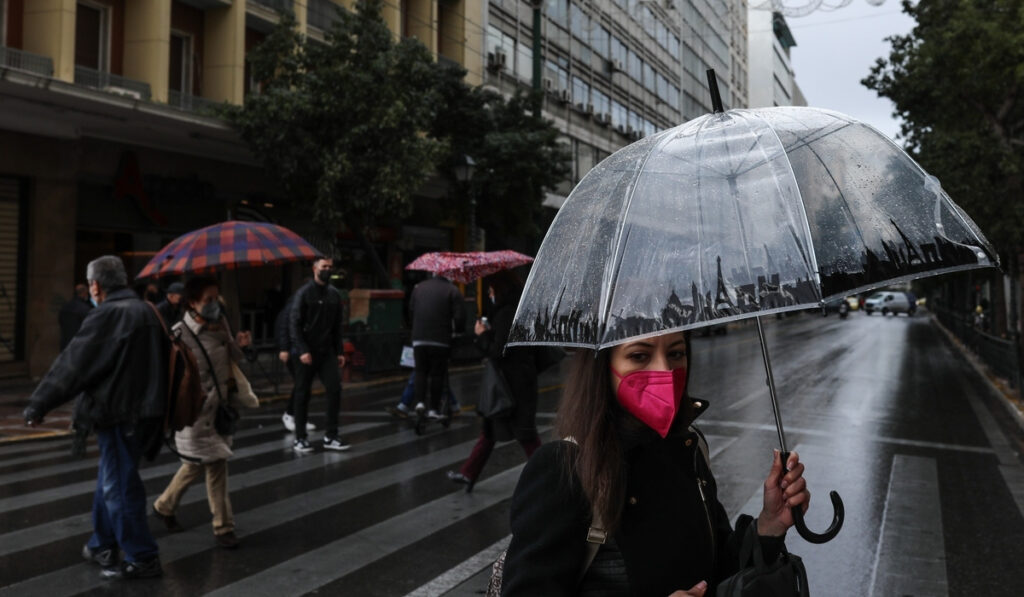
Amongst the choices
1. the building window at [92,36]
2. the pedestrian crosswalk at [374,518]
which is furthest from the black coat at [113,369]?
the building window at [92,36]

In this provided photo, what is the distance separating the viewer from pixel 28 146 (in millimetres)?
15945

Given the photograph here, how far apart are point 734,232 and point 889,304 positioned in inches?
2591

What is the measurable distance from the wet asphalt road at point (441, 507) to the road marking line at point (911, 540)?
0.02m

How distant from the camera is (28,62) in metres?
15.5

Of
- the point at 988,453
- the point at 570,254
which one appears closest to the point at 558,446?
the point at 570,254

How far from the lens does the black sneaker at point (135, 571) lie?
4.97 metres

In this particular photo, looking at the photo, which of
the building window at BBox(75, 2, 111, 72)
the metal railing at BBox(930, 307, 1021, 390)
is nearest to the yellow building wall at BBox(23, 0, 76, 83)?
the building window at BBox(75, 2, 111, 72)

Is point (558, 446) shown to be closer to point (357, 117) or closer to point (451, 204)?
point (357, 117)

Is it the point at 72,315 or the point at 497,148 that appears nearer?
the point at 72,315

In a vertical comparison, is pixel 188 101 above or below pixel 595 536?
above

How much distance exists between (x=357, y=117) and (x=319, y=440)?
9.49 metres

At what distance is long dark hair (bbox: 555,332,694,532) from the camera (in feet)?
5.88

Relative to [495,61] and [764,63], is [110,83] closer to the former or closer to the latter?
[495,61]

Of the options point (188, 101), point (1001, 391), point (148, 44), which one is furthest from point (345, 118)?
point (1001, 391)
